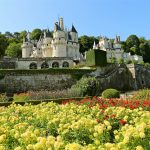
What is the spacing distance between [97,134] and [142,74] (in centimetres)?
3109

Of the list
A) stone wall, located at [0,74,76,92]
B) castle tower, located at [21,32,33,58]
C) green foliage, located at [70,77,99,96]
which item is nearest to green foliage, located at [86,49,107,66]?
stone wall, located at [0,74,76,92]

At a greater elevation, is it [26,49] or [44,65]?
[26,49]

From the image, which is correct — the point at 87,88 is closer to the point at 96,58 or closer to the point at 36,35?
the point at 96,58

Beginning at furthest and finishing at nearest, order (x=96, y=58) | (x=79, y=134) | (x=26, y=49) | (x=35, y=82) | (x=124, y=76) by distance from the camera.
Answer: (x=26, y=49) < (x=124, y=76) < (x=96, y=58) < (x=35, y=82) < (x=79, y=134)

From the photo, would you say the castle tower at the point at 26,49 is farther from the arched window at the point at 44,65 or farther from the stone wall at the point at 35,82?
the stone wall at the point at 35,82

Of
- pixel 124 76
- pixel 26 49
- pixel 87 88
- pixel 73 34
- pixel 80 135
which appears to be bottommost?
pixel 80 135

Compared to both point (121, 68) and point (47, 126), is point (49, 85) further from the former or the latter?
point (47, 126)

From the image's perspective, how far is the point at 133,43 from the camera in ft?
289

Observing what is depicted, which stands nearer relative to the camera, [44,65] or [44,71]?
[44,71]

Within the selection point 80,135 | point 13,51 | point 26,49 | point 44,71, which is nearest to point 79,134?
point 80,135

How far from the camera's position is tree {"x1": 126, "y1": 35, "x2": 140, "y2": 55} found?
3337 inches

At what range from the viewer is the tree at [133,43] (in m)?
84.8

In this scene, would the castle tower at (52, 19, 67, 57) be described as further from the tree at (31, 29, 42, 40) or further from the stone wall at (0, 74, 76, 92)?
the tree at (31, 29, 42, 40)

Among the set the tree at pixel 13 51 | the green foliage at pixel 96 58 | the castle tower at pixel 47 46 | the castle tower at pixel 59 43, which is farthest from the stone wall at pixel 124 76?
the tree at pixel 13 51
